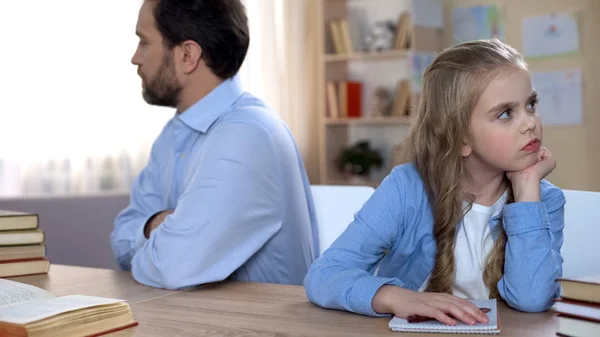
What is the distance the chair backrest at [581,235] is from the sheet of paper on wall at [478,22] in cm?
353

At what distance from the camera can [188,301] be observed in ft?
4.82

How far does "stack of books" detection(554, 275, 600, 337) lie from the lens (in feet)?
3.26

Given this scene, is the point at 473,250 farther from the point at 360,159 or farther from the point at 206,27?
the point at 360,159

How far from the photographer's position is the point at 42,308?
1.19 meters

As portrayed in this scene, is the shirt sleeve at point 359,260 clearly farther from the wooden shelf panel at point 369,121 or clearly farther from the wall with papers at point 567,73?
the wall with papers at point 567,73

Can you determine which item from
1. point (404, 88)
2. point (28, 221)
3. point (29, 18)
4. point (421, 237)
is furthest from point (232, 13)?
point (404, 88)

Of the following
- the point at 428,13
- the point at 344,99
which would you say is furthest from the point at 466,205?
the point at 344,99

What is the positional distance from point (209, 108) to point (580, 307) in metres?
1.16

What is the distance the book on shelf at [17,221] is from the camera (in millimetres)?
1769

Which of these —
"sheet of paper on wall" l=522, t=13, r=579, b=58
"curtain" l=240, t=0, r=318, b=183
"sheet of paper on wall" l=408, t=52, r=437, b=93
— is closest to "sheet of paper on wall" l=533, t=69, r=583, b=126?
"sheet of paper on wall" l=522, t=13, r=579, b=58

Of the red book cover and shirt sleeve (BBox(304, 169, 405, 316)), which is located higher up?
the red book cover

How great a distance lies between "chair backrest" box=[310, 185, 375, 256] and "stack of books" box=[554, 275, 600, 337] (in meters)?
0.90

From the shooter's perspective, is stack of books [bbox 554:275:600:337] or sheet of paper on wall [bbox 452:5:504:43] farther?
sheet of paper on wall [bbox 452:5:504:43]

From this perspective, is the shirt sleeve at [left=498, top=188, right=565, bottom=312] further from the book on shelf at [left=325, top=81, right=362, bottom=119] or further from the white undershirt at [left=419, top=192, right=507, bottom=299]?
the book on shelf at [left=325, top=81, right=362, bottom=119]
